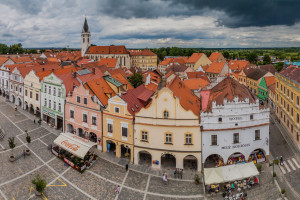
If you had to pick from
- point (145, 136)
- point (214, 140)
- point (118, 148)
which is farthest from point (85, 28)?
point (214, 140)

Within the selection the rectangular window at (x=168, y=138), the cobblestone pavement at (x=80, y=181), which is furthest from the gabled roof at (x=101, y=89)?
the rectangular window at (x=168, y=138)

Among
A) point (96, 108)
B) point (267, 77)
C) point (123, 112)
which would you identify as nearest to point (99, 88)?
point (96, 108)

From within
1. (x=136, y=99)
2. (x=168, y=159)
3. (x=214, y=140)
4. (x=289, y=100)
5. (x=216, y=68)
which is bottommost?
(x=168, y=159)

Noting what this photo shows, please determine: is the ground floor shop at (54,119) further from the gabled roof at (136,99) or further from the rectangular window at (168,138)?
the rectangular window at (168,138)

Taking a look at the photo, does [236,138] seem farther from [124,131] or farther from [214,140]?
[124,131]

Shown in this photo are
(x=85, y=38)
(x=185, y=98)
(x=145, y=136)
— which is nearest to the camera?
(x=145, y=136)

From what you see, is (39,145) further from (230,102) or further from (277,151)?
(277,151)
